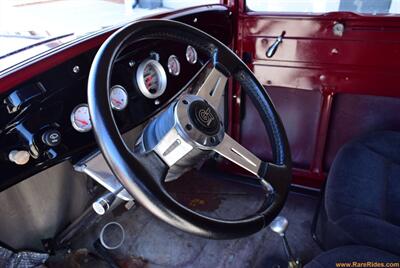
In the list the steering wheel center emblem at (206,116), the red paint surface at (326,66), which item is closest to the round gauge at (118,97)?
the steering wheel center emblem at (206,116)

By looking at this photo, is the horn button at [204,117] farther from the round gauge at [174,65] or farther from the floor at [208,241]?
the floor at [208,241]

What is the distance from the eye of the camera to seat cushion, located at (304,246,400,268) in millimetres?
870

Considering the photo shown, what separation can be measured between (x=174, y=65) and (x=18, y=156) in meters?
0.58

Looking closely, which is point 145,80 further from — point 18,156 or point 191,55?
point 18,156

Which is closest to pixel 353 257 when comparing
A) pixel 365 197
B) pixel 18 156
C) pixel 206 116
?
pixel 365 197

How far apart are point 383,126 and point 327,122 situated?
24 centimetres

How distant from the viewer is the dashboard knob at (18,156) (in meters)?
0.80

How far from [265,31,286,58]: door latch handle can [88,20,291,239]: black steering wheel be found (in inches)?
21.7

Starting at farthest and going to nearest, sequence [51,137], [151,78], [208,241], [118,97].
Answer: [208,241] → [151,78] → [118,97] → [51,137]

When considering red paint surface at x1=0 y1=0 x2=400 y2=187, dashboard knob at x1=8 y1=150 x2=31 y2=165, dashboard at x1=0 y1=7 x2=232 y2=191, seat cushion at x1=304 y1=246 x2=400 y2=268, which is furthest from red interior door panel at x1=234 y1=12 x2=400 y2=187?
dashboard knob at x1=8 y1=150 x2=31 y2=165

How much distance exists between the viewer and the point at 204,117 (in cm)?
80

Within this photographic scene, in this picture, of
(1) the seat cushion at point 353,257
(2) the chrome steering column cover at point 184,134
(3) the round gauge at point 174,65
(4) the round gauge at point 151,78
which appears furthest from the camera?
(3) the round gauge at point 174,65

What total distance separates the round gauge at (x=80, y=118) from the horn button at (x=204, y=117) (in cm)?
30

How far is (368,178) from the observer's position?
1.20m
